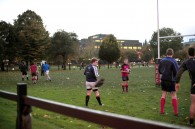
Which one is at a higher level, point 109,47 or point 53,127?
point 109,47

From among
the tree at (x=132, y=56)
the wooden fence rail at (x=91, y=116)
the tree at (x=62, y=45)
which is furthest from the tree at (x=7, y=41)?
the tree at (x=132, y=56)

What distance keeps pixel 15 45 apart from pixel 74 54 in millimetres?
13833

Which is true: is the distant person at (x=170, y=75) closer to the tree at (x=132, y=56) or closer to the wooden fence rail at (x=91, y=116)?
the wooden fence rail at (x=91, y=116)

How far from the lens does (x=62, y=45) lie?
225 ft

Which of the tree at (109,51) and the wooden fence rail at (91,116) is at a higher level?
the tree at (109,51)

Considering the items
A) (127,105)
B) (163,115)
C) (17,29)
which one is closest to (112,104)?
(127,105)

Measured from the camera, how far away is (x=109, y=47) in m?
78.6

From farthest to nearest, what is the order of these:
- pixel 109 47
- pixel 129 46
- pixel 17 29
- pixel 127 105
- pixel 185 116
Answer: pixel 129 46 → pixel 109 47 → pixel 17 29 → pixel 127 105 → pixel 185 116

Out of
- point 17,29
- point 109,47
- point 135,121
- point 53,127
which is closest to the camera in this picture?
point 135,121

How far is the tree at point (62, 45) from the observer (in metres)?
68.4

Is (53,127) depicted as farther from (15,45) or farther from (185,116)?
(15,45)

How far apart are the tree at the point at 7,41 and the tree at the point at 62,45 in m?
8.35

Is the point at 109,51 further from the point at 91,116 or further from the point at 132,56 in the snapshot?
the point at 91,116

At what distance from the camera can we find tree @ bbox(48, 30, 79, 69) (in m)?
68.4
